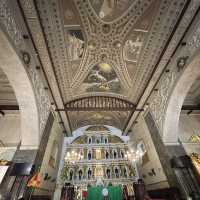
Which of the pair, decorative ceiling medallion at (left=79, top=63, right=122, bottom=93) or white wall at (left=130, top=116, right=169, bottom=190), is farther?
white wall at (left=130, top=116, right=169, bottom=190)

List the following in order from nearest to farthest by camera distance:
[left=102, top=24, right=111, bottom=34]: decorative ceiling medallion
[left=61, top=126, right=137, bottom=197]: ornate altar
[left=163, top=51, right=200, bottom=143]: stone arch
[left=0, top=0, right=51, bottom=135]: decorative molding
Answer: [left=0, top=0, right=51, bottom=135]: decorative molding, [left=102, top=24, right=111, bottom=34]: decorative ceiling medallion, [left=163, top=51, right=200, bottom=143]: stone arch, [left=61, top=126, right=137, bottom=197]: ornate altar

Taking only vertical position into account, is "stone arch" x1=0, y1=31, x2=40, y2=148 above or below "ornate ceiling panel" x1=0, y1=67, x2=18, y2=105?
below

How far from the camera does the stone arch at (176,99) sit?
5877 millimetres

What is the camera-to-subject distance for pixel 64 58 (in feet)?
20.6

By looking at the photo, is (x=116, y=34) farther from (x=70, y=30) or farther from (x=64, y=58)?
(x=64, y=58)

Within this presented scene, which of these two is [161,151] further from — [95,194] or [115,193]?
[95,194]

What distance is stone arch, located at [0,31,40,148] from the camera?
436cm

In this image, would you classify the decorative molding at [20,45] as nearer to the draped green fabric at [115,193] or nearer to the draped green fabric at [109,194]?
the draped green fabric at [109,194]

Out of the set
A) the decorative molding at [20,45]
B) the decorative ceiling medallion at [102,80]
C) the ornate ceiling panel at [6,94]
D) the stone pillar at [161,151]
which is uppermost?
the decorative ceiling medallion at [102,80]

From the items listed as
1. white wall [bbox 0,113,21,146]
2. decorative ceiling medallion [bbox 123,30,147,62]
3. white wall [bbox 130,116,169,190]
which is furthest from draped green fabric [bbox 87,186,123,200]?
decorative ceiling medallion [bbox 123,30,147,62]

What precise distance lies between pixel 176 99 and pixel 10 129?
9425 mm

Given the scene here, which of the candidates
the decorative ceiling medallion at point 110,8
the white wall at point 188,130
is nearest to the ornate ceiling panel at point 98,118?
the white wall at point 188,130

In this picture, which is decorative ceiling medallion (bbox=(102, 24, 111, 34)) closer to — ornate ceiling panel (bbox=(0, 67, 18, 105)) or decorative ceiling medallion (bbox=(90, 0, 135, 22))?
decorative ceiling medallion (bbox=(90, 0, 135, 22))

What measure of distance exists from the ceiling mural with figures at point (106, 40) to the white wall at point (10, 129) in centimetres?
332
